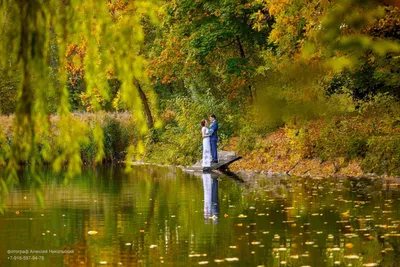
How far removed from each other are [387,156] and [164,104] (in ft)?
89.7

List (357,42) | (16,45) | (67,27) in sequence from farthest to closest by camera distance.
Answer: (67,27) < (16,45) < (357,42)

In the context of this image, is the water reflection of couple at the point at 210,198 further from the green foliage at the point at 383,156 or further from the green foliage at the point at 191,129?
the green foliage at the point at 191,129

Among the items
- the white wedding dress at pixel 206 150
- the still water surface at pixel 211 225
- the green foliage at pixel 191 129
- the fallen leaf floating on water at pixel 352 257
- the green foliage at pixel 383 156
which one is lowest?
the fallen leaf floating on water at pixel 352 257

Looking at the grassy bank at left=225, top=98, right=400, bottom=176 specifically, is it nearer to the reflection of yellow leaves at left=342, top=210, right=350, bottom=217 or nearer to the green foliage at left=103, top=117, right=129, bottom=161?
the reflection of yellow leaves at left=342, top=210, right=350, bottom=217

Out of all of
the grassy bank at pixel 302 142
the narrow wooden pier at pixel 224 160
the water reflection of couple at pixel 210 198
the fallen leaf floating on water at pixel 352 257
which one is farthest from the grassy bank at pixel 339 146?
the fallen leaf floating on water at pixel 352 257

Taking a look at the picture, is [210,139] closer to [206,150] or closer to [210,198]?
[206,150]

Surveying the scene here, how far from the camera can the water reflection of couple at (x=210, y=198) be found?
18.1 metres

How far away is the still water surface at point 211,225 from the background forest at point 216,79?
185 cm

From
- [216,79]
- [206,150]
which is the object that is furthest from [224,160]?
[216,79]

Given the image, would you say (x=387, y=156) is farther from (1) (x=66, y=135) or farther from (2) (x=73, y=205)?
(1) (x=66, y=135)

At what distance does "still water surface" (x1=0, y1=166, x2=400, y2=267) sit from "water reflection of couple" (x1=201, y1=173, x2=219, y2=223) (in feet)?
0.07

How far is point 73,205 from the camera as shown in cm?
2152

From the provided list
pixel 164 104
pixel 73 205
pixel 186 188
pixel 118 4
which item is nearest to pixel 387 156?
pixel 186 188

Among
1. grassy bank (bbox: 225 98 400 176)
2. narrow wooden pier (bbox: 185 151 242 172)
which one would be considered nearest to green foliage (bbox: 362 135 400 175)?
grassy bank (bbox: 225 98 400 176)
